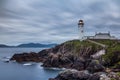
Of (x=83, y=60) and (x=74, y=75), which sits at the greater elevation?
(x=83, y=60)

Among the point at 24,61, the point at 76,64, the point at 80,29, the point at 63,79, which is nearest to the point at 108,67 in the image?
the point at 76,64

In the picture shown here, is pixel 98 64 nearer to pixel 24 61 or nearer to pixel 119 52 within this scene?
pixel 119 52

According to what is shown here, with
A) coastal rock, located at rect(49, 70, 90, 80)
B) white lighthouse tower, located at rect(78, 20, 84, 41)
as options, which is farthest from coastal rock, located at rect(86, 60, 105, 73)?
white lighthouse tower, located at rect(78, 20, 84, 41)

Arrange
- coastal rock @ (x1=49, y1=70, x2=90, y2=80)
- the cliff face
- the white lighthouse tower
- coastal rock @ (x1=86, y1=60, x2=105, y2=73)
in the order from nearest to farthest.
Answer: coastal rock @ (x1=49, y1=70, x2=90, y2=80), the cliff face, coastal rock @ (x1=86, y1=60, x2=105, y2=73), the white lighthouse tower

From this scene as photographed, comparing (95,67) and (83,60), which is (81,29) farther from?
(95,67)

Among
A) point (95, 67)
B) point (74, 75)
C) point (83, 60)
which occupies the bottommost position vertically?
point (74, 75)

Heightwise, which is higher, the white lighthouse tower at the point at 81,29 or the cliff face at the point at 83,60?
the white lighthouse tower at the point at 81,29

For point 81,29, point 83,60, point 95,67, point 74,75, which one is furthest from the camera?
point 81,29

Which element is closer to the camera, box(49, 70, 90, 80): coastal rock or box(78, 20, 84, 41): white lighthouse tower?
box(49, 70, 90, 80): coastal rock

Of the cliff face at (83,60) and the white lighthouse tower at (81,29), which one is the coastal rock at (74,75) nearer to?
the cliff face at (83,60)

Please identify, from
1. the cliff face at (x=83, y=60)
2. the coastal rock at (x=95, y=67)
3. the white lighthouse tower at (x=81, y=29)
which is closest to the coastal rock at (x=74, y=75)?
the cliff face at (x=83, y=60)

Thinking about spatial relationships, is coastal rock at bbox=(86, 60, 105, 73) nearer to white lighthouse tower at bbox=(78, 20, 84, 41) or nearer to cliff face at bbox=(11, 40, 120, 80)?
cliff face at bbox=(11, 40, 120, 80)

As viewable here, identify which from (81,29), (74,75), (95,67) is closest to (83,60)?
(95,67)

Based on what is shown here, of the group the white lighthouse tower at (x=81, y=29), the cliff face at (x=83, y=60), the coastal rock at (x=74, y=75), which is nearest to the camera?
the coastal rock at (x=74, y=75)
